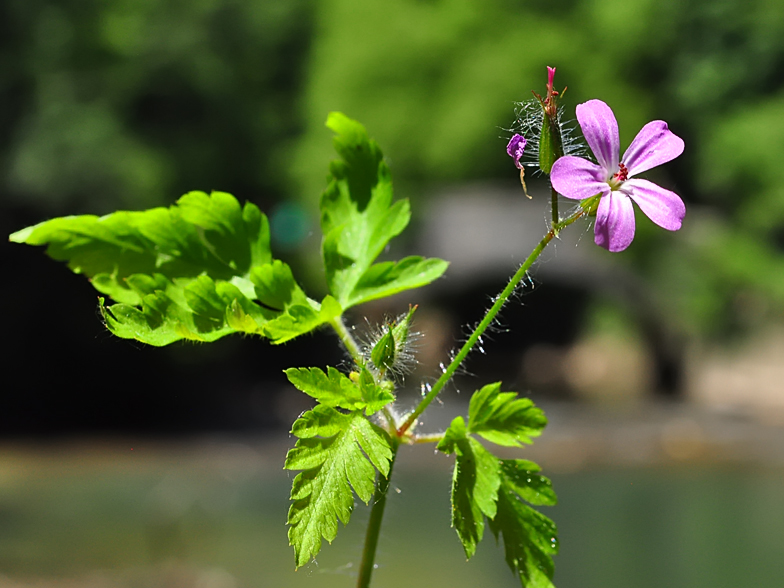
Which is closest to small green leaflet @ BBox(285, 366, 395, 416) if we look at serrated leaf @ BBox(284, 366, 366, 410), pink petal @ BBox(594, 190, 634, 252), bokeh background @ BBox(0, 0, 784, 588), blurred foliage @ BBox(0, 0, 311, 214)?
serrated leaf @ BBox(284, 366, 366, 410)

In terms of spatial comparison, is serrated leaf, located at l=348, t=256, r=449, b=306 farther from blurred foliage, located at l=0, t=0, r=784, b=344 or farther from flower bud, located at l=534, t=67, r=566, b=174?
blurred foliage, located at l=0, t=0, r=784, b=344

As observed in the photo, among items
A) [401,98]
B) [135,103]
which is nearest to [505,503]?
[135,103]

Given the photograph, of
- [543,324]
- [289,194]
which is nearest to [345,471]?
[289,194]

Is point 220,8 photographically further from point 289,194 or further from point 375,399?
point 375,399

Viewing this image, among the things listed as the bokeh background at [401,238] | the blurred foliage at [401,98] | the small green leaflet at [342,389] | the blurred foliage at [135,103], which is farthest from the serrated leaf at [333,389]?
the blurred foliage at [401,98]

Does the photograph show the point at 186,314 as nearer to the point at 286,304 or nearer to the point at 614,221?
the point at 286,304

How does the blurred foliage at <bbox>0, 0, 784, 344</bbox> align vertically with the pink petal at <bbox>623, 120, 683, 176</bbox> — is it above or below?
above
